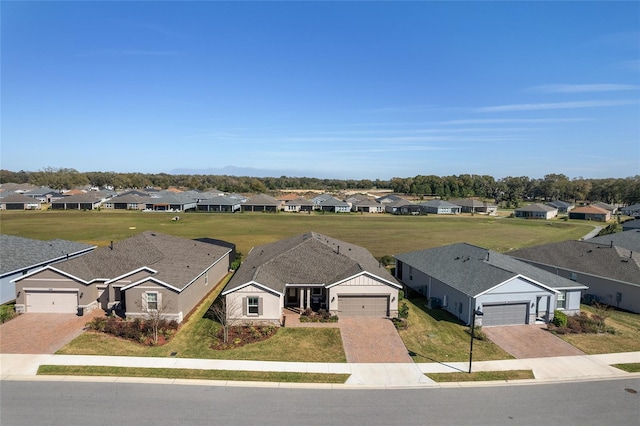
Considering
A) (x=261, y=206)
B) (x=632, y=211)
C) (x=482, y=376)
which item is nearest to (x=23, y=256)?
(x=482, y=376)

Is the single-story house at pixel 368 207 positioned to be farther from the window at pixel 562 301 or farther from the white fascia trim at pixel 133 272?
the white fascia trim at pixel 133 272

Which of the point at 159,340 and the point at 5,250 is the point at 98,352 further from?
the point at 5,250

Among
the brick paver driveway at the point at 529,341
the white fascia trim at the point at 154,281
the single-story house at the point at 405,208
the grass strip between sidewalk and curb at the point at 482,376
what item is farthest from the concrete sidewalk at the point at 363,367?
the single-story house at the point at 405,208

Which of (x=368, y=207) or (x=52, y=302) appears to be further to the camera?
(x=368, y=207)

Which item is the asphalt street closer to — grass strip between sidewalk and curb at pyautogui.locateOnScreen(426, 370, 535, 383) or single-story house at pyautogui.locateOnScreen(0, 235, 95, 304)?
grass strip between sidewalk and curb at pyautogui.locateOnScreen(426, 370, 535, 383)

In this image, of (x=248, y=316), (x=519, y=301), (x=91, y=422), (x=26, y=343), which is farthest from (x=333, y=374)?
(x=26, y=343)

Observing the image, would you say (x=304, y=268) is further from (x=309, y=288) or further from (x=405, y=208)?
(x=405, y=208)

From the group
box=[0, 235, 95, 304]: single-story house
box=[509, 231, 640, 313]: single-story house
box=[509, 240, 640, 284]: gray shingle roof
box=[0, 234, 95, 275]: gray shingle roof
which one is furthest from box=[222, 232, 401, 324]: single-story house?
box=[509, 240, 640, 284]: gray shingle roof
